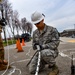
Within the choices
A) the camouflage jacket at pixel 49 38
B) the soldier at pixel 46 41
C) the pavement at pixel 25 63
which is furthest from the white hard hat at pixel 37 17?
the pavement at pixel 25 63

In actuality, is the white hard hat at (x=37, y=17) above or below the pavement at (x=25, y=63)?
above

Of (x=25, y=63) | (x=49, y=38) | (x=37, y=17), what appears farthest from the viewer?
(x=25, y=63)

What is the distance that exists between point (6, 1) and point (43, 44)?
131ft

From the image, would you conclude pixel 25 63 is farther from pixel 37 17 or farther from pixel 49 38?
pixel 37 17

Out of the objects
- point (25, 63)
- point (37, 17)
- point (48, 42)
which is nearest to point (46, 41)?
point (48, 42)

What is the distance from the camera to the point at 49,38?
5.57m

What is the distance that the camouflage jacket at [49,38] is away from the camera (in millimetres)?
5480

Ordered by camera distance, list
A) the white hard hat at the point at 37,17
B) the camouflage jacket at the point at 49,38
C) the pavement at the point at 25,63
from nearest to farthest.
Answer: the white hard hat at the point at 37,17 < the camouflage jacket at the point at 49,38 < the pavement at the point at 25,63

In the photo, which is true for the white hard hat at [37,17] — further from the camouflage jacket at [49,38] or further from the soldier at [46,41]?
the camouflage jacket at [49,38]

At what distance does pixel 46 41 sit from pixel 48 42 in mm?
53

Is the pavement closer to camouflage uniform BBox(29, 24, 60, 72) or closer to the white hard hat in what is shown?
camouflage uniform BBox(29, 24, 60, 72)

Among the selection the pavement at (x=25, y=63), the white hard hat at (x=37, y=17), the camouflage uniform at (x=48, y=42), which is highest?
the white hard hat at (x=37, y=17)

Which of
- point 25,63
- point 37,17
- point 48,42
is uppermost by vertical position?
point 37,17

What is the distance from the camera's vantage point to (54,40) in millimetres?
5504
